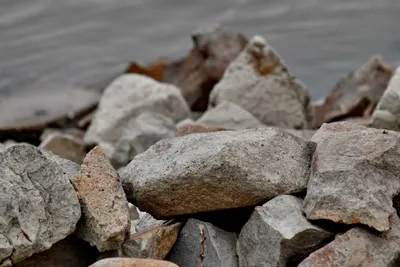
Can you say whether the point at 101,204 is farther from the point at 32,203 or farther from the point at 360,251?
the point at 360,251

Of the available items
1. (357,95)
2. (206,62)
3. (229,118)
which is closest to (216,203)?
(229,118)

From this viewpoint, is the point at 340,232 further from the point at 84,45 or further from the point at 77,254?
the point at 84,45

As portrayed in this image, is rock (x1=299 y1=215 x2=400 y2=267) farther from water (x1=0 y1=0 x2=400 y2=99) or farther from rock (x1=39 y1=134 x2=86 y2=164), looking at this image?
water (x1=0 y1=0 x2=400 y2=99)

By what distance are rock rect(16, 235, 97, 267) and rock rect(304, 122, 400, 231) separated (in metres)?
0.70

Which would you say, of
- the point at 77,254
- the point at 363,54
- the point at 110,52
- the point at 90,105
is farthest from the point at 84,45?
the point at 77,254

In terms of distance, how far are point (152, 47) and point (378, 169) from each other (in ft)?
23.4

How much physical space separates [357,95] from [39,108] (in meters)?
3.21

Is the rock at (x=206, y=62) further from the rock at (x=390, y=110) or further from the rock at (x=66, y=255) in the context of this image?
the rock at (x=66, y=255)

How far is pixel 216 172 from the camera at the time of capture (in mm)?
2637

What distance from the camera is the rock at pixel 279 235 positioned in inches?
101

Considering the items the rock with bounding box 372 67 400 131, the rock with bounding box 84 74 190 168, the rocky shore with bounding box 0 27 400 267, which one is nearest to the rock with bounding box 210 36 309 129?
the rock with bounding box 84 74 190 168

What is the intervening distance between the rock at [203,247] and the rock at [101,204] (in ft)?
0.68

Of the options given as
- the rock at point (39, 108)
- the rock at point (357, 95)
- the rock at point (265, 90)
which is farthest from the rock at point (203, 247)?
the rock at point (39, 108)

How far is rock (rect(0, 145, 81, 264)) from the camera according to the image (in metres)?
2.49
